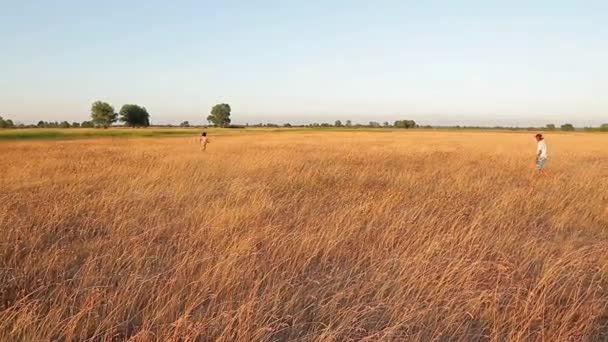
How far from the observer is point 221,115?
15688 centimetres

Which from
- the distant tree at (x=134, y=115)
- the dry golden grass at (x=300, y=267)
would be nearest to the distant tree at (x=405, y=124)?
the distant tree at (x=134, y=115)

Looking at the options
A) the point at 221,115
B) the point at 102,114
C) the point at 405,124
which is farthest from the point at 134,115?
the point at 405,124

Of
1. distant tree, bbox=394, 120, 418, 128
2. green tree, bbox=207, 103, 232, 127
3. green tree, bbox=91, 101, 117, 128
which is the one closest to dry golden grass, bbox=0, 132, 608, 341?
green tree, bbox=91, 101, 117, 128

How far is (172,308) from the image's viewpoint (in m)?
2.75

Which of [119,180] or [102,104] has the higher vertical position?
[102,104]

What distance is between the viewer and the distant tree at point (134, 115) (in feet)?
403

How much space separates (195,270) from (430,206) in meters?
4.29

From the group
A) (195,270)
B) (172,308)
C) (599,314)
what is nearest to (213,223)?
(195,270)

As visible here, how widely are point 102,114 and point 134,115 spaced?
38.7 feet

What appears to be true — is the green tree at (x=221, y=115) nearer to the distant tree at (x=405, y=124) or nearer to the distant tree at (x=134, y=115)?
the distant tree at (x=134, y=115)

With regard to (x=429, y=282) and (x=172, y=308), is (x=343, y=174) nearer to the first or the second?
(x=429, y=282)

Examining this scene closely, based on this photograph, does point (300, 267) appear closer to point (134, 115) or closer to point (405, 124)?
point (134, 115)

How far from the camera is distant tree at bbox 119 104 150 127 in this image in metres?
123

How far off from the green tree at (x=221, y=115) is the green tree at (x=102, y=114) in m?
48.1
